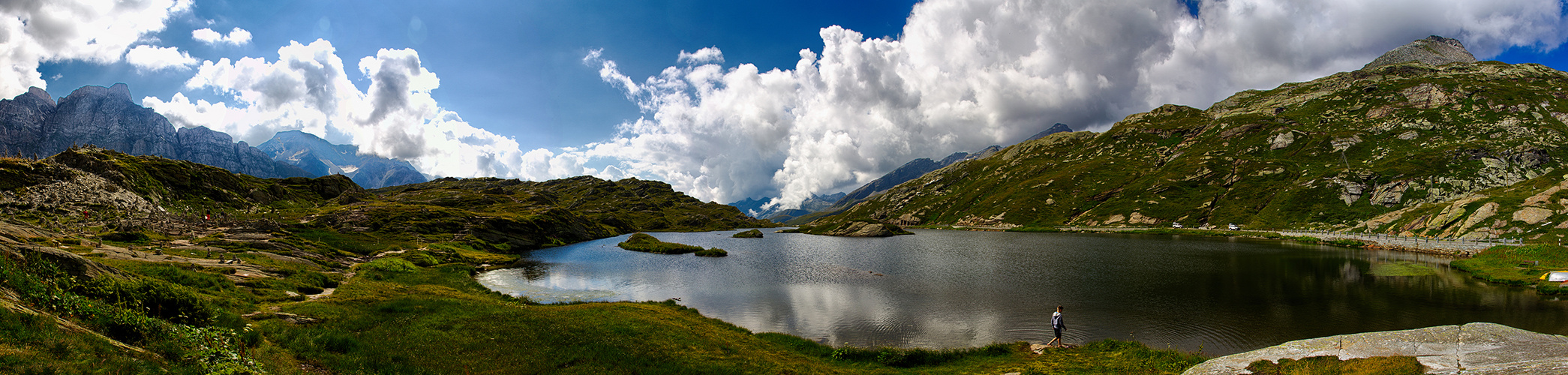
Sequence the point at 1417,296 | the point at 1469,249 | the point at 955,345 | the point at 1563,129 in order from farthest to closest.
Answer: the point at 1563,129, the point at 1469,249, the point at 1417,296, the point at 955,345

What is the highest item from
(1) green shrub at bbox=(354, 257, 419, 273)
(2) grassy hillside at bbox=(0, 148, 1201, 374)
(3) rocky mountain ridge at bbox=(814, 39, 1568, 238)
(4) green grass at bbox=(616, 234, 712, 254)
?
(3) rocky mountain ridge at bbox=(814, 39, 1568, 238)

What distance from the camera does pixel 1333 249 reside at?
86.9 metres

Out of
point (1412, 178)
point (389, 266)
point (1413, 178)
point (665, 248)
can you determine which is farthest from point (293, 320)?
point (1412, 178)

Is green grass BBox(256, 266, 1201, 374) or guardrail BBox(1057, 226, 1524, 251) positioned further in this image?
guardrail BBox(1057, 226, 1524, 251)

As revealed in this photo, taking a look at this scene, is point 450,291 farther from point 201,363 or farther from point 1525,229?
point 1525,229

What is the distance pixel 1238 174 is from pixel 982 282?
194094 millimetres

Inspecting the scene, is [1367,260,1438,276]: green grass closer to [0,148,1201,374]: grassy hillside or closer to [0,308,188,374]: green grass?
[0,148,1201,374]: grassy hillside

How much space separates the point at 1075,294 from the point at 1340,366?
35407mm

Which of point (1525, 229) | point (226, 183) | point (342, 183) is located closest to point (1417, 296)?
point (1525, 229)

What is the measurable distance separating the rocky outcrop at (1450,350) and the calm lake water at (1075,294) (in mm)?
13828

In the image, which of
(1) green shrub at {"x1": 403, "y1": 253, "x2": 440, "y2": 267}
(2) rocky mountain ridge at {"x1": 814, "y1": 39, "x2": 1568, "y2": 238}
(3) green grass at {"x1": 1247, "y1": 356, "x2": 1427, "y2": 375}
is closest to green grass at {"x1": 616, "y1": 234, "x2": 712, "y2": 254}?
(1) green shrub at {"x1": 403, "y1": 253, "x2": 440, "y2": 267}

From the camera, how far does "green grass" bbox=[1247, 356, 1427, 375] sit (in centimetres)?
1530

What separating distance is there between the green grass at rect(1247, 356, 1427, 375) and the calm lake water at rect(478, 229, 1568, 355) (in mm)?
16122

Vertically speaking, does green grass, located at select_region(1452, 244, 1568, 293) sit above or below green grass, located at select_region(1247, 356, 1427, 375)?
above
